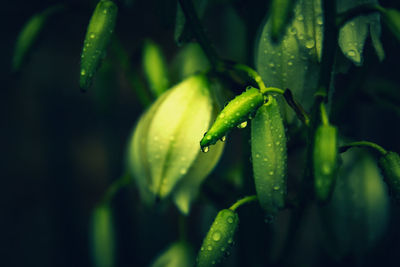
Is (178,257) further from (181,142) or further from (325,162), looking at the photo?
(325,162)

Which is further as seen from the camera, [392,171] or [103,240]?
[103,240]

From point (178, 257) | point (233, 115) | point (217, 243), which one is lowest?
point (178, 257)

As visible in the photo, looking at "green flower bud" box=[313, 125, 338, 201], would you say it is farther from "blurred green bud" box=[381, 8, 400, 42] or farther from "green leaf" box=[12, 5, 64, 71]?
"green leaf" box=[12, 5, 64, 71]

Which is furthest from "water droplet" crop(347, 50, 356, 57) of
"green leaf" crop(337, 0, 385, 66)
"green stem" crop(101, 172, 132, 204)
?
"green stem" crop(101, 172, 132, 204)

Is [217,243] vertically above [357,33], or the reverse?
[357,33]

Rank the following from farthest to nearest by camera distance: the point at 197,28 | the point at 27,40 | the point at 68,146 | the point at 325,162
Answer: the point at 68,146, the point at 27,40, the point at 197,28, the point at 325,162

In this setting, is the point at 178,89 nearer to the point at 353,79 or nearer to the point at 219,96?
the point at 219,96

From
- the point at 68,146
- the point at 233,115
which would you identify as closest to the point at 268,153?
the point at 233,115
